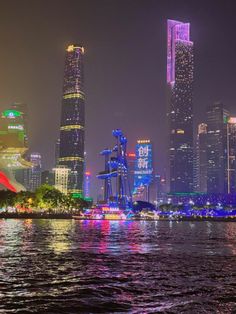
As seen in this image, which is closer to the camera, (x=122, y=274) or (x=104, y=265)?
(x=122, y=274)

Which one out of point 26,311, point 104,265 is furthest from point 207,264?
point 26,311

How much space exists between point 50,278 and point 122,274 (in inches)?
187

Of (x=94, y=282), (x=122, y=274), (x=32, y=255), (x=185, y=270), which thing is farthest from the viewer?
(x=32, y=255)

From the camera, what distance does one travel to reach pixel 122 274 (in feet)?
94.9

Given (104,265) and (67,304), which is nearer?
(67,304)

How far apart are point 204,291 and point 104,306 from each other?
5.92 meters

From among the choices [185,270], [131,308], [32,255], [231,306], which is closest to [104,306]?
[131,308]

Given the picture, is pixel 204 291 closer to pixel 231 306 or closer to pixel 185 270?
pixel 231 306

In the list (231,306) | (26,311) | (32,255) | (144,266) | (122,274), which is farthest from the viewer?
(32,255)

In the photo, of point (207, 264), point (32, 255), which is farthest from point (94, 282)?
point (32, 255)

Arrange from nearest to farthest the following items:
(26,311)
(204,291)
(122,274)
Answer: (26,311) < (204,291) < (122,274)

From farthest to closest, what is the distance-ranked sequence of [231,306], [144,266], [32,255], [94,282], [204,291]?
[32,255], [144,266], [94,282], [204,291], [231,306]

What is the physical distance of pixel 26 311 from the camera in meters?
18.5

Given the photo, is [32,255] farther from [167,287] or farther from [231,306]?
[231,306]
